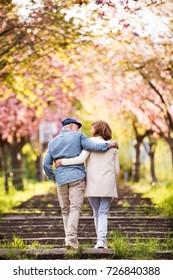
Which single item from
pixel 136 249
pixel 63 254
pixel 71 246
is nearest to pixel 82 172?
pixel 71 246

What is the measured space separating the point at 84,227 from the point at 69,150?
132 inches

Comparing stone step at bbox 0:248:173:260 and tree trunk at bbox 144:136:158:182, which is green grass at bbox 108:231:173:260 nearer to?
stone step at bbox 0:248:173:260

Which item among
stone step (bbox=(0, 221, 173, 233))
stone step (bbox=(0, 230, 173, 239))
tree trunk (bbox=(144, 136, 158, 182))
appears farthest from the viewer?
tree trunk (bbox=(144, 136, 158, 182))

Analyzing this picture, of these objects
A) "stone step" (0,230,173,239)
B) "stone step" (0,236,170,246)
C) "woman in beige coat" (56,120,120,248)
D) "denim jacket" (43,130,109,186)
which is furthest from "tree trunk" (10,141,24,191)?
"woman in beige coat" (56,120,120,248)

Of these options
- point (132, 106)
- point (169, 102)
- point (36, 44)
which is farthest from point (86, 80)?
point (36, 44)

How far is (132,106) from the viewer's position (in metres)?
23.0

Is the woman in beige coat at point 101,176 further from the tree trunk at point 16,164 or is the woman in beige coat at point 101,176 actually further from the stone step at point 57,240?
the tree trunk at point 16,164

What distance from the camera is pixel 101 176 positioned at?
28.9ft

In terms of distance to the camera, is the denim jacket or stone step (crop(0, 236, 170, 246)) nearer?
the denim jacket

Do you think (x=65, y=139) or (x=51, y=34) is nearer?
(x=65, y=139)

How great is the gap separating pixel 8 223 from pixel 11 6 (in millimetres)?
3794

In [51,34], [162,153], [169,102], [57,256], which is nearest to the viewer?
[57,256]

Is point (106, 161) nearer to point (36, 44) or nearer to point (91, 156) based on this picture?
point (91, 156)

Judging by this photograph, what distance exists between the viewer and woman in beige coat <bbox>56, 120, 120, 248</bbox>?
876cm
